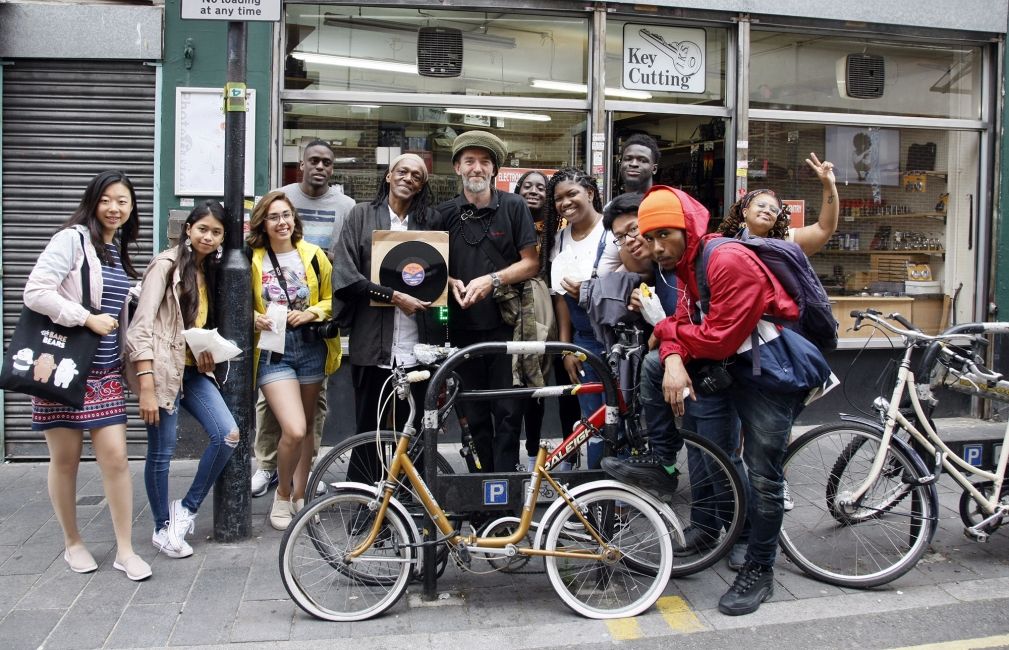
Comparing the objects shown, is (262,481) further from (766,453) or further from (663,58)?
(663,58)

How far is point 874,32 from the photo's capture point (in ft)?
26.6

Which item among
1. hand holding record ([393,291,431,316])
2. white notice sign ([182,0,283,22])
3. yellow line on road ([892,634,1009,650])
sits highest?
white notice sign ([182,0,283,22])

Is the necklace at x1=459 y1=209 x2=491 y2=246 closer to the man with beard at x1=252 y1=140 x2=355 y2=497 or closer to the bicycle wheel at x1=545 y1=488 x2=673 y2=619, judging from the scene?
the man with beard at x1=252 y1=140 x2=355 y2=497

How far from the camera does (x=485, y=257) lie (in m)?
5.33

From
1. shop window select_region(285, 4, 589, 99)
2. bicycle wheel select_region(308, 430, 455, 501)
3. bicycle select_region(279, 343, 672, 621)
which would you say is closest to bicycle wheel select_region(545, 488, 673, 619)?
bicycle select_region(279, 343, 672, 621)

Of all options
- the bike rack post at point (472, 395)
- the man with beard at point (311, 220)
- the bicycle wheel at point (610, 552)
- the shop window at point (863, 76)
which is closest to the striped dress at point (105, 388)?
the man with beard at point (311, 220)

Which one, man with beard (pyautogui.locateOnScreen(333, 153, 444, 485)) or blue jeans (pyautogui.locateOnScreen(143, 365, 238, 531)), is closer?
blue jeans (pyautogui.locateOnScreen(143, 365, 238, 531))

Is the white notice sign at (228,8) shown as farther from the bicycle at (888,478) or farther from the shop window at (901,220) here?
the shop window at (901,220)

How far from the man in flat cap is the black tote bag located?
1.95m

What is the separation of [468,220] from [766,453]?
7.06 feet

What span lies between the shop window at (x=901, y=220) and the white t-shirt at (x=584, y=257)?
367 cm

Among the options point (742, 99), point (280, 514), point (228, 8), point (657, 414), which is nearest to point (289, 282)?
point (280, 514)

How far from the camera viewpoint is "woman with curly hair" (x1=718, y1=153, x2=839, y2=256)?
199 inches

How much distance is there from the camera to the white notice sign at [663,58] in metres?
7.75
